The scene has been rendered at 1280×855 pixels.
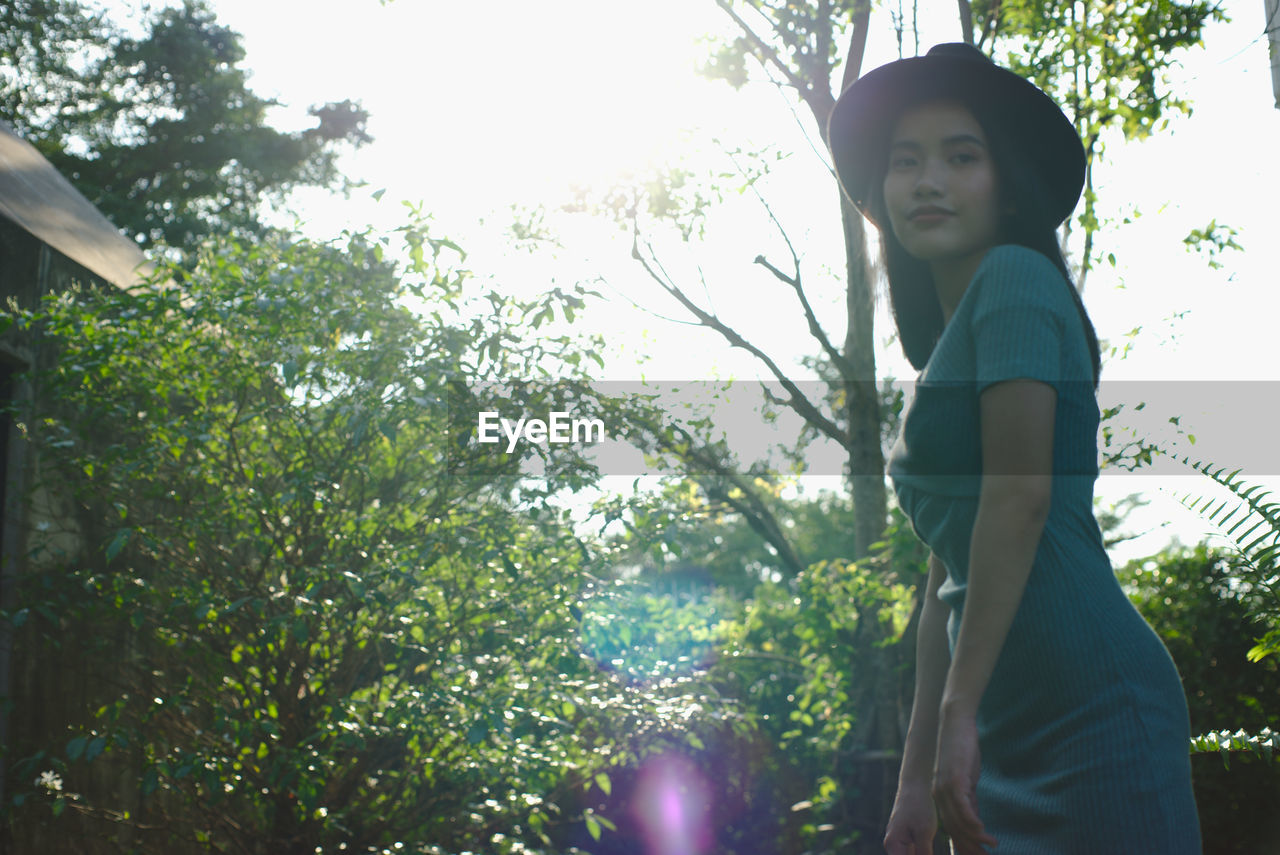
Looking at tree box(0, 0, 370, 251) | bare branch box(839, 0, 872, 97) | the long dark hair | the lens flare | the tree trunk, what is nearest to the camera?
the long dark hair

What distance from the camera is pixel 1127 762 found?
99 cm

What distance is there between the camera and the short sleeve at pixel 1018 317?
108cm

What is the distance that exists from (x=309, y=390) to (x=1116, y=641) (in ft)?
11.1

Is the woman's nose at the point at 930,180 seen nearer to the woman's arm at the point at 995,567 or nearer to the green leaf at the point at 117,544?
the woman's arm at the point at 995,567

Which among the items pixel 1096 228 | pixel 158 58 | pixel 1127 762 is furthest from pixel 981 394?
pixel 158 58

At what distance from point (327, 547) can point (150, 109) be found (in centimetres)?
2122

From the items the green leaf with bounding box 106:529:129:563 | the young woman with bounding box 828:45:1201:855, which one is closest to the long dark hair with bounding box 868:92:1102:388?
the young woman with bounding box 828:45:1201:855

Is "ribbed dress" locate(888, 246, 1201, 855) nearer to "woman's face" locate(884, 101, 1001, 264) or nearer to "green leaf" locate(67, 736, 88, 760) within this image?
"woman's face" locate(884, 101, 1001, 264)

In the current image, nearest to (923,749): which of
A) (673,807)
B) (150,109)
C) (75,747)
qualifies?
(75,747)

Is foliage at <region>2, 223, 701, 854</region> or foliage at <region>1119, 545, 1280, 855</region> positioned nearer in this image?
foliage at <region>2, 223, 701, 854</region>

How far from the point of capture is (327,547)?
3914mm

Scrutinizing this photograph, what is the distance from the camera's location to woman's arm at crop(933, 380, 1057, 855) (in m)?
1.04

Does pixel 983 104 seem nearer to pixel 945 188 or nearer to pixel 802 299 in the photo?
pixel 945 188

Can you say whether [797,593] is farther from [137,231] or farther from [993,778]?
[137,231]
